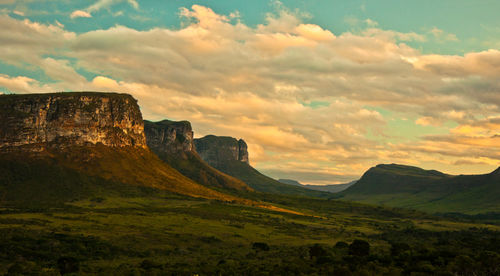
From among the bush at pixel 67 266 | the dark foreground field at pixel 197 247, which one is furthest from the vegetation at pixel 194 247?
the dark foreground field at pixel 197 247

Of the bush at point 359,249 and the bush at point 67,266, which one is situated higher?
the bush at point 359,249

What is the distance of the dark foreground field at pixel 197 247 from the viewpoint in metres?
73.8

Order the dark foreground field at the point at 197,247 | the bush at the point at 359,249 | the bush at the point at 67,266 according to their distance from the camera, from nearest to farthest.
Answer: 1. the dark foreground field at the point at 197,247
2. the bush at the point at 67,266
3. the bush at the point at 359,249

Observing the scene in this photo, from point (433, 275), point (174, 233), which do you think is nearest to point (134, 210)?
point (174, 233)

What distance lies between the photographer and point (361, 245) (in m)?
99.8

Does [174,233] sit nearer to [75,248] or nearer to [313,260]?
[75,248]

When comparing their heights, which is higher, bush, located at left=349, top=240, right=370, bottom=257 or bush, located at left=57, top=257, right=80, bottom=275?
bush, located at left=349, top=240, right=370, bottom=257

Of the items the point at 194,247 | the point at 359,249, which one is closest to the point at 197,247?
the point at 194,247

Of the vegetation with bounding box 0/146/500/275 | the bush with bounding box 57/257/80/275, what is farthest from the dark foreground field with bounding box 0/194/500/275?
the vegetation with bounding box 0/146/500/275

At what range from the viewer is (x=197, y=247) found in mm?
121812

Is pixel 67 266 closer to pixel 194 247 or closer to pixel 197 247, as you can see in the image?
pixel 194 247

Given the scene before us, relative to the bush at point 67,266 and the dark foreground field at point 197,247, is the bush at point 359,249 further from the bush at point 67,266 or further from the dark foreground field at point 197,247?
the bush at point 67,266

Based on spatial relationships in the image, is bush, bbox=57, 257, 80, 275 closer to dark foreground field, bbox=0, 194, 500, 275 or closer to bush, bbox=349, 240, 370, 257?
dark foreground field, bbox=0, 194, 500, 275

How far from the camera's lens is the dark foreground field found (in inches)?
2906
